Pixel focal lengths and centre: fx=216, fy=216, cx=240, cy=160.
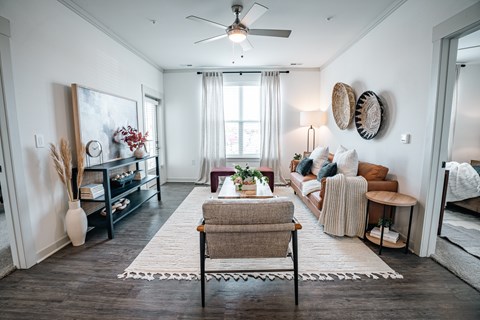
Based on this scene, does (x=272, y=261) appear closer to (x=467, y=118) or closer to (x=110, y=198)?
A: (x=110, y=198)

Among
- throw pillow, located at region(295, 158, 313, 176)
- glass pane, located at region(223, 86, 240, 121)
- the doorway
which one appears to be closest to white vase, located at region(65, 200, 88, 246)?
the doorway

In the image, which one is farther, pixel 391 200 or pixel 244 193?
pixel 244 193

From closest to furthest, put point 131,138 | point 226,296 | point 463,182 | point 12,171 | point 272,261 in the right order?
point 226,296 → point 12,171 → point 272,261 → point 463,182 → point 131,138

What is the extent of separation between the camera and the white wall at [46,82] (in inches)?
81.4

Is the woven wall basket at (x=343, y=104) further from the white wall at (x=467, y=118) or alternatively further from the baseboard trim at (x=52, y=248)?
the baseboard trim at (x=52, y=248)

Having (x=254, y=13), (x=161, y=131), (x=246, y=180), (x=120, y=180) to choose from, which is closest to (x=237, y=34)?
(x=254, y=13)

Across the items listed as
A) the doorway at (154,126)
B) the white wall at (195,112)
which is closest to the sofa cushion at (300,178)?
the white wall at (195,112)

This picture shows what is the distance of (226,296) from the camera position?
1774mm

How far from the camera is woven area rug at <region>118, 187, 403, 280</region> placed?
2.02 metres

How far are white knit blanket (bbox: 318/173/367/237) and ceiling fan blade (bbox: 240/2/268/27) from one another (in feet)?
6.57

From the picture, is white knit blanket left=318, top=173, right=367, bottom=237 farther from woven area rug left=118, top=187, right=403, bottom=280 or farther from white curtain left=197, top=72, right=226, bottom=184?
white curtain left=197, top=72, right=226, bottom=184

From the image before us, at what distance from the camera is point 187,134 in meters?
5.51

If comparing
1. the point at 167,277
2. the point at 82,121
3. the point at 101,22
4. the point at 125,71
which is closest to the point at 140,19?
the point at 101,22

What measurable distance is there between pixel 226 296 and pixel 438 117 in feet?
8.37
